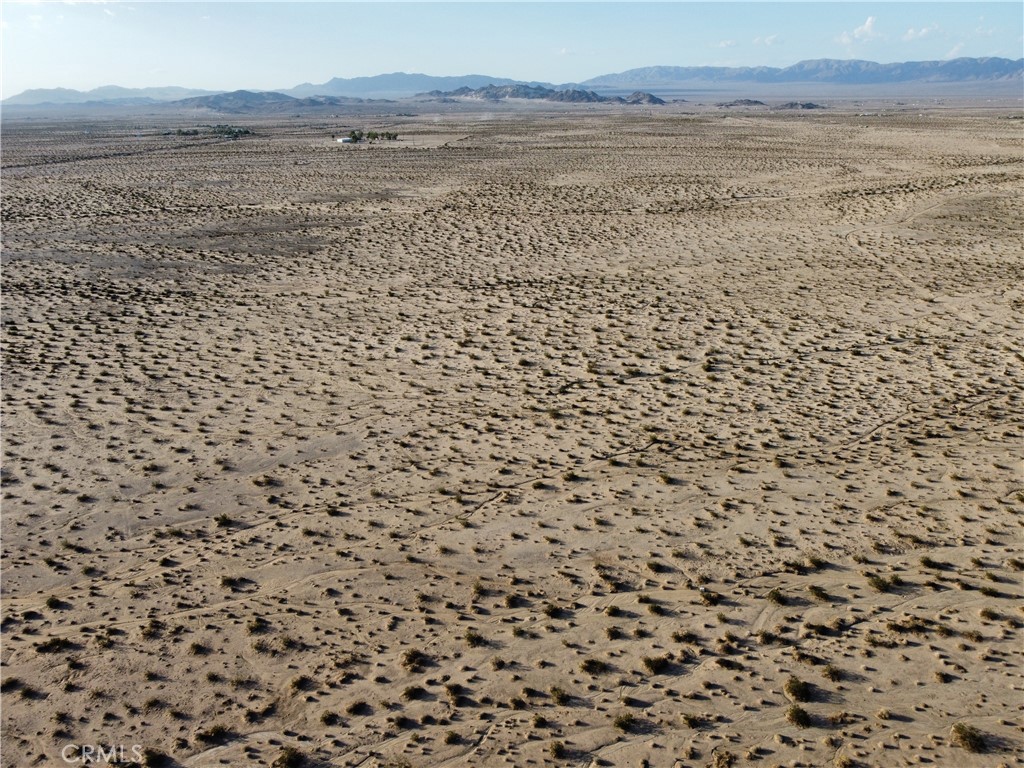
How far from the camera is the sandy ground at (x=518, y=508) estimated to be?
7.41 metres

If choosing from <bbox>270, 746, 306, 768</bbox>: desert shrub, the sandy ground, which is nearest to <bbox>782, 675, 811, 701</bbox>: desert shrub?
the sandy ground

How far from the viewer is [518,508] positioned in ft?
35.9

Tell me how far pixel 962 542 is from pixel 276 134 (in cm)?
9227

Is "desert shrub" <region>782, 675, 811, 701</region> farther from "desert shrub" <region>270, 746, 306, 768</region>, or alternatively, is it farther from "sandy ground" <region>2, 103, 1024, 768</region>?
"desert shrub" <region>270, 746, 306, 768</region>

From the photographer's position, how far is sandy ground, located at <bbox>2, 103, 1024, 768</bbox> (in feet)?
24.3

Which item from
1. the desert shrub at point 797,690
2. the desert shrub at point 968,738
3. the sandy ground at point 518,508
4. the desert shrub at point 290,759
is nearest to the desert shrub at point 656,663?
the sandy ground at point 518,508

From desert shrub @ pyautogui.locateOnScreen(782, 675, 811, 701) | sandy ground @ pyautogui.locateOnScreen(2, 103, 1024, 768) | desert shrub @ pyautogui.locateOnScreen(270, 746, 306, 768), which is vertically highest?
sandy ground @ pyautogui.locateOnScreen(2, 103, 1024, 768)

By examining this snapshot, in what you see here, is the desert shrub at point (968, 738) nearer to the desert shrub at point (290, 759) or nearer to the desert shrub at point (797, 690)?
the desert shrub at point (797, 690)

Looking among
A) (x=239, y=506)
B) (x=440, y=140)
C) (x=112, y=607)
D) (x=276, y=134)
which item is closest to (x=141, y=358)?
(x=239, y=506)

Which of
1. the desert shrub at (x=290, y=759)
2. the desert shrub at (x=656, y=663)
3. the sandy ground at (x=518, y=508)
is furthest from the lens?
the desert shrub at (x=656, y=663)

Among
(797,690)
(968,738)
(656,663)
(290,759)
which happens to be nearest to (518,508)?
(656,663)

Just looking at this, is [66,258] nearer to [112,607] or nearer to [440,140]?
[112,607]

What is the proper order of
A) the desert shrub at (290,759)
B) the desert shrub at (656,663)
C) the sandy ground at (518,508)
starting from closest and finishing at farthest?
the desert shrub at (290,759)
the sandy ground at (518,508)
the desert shrub at (656,663)

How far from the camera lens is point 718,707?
293 inches
